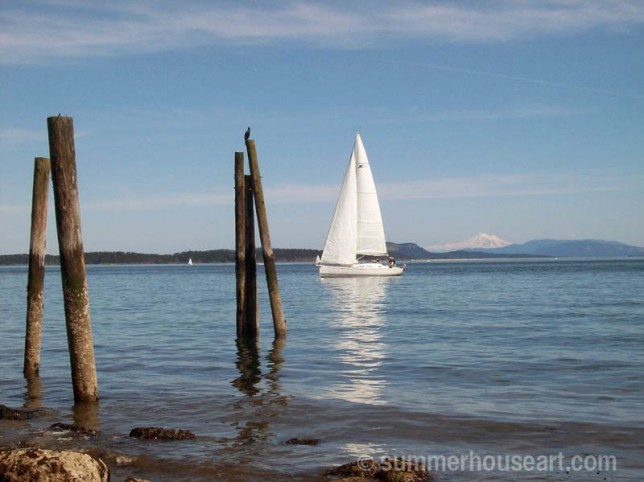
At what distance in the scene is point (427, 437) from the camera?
31.1ft

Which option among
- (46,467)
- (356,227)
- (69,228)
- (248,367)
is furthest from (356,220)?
(46,467)

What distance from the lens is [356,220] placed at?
66375 millimetres

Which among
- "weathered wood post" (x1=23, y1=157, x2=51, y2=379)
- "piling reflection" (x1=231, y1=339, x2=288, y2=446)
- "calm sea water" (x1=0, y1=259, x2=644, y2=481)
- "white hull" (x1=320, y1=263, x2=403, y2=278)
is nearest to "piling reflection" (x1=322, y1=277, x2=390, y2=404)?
"calm sea water" (x1=0, y1=259, x2=644, y2=481)

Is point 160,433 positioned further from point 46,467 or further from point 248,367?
point 248,367

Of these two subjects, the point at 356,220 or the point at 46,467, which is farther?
the point at 356,220

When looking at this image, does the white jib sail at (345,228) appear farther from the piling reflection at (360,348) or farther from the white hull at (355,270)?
the piling reflection at (360,348)

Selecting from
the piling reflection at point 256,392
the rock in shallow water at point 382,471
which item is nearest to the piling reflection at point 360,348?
the piling reflection at point 256,392

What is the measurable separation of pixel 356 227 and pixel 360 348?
48038 mm

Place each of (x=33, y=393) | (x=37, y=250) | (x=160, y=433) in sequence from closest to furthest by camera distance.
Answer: (x=160, y=433) < (x=33, y=393) < (x=37, y=250)

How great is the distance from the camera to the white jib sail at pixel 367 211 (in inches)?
2579

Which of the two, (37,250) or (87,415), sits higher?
(37,250)

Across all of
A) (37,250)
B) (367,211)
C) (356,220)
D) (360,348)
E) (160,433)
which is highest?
(367,211)

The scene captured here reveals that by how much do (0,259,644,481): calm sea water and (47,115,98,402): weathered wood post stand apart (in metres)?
1.32

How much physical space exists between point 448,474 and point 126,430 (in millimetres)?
4208
